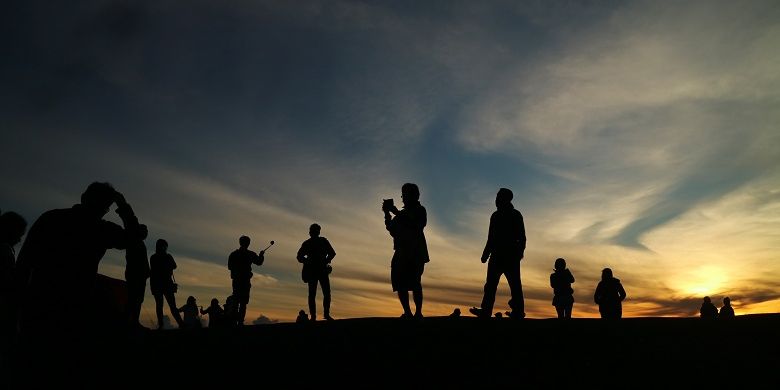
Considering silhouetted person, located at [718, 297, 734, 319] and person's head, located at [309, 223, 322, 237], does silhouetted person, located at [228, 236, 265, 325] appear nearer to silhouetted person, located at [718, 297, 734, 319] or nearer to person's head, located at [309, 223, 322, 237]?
person's head, located at [309, 223, 322, 237]

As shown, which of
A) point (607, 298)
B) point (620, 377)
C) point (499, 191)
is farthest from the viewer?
point (607, 298)

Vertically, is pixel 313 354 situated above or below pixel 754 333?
below

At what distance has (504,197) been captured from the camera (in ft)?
25.2

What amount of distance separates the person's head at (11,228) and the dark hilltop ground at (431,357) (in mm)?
959

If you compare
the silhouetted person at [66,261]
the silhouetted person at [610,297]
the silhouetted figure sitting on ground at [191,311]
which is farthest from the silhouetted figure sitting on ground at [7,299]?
the silhouetted figure sitting on ground at [191,311]

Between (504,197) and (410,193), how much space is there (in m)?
1.62

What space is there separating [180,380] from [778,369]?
5.75 metres

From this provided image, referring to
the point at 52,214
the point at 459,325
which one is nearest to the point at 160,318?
the point at 459,325

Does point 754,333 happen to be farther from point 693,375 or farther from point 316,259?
point 316,259

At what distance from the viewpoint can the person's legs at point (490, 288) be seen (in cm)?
748

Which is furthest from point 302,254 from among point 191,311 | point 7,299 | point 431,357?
point 191,311

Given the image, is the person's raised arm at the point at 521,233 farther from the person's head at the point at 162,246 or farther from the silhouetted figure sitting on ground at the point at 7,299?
the person's head at the point at 162,246

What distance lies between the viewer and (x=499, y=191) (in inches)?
305

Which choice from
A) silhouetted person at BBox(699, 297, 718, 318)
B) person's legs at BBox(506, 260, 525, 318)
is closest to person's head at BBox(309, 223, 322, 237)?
person's legs at BBox(506, 260, 525, 318)
